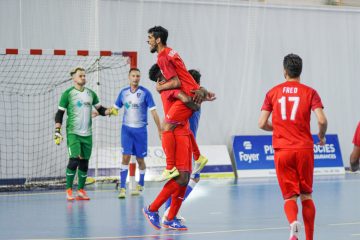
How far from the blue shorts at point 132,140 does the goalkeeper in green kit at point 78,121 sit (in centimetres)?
67

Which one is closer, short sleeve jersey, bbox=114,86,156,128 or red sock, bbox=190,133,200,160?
red sock, bbox=190,133,200,160

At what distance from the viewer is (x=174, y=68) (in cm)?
978

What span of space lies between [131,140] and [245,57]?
679cm

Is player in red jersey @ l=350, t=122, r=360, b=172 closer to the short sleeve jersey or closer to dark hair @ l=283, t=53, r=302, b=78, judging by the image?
dark hair @ l=283, t=53, r=302, b=78

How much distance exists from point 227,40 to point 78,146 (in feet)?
24.7

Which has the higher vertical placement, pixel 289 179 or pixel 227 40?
pixel 227 40

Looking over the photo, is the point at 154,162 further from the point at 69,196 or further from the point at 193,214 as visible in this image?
the point at 193,214

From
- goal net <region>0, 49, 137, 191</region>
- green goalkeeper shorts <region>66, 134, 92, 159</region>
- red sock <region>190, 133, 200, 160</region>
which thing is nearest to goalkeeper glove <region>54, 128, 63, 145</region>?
green goalkeeper shorts <region>66, 134, 92, 159</region>

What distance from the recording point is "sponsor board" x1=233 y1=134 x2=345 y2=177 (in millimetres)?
20859

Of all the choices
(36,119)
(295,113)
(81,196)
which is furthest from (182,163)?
(36,119)

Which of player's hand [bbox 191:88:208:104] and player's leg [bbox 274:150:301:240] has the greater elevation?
player's hand [bbox 191:88:208:104]

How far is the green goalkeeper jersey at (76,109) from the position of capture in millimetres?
14984

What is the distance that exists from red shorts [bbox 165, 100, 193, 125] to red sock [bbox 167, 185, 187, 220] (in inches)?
32.6

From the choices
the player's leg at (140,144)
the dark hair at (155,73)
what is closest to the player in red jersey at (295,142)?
the dark hair at (155,73)
